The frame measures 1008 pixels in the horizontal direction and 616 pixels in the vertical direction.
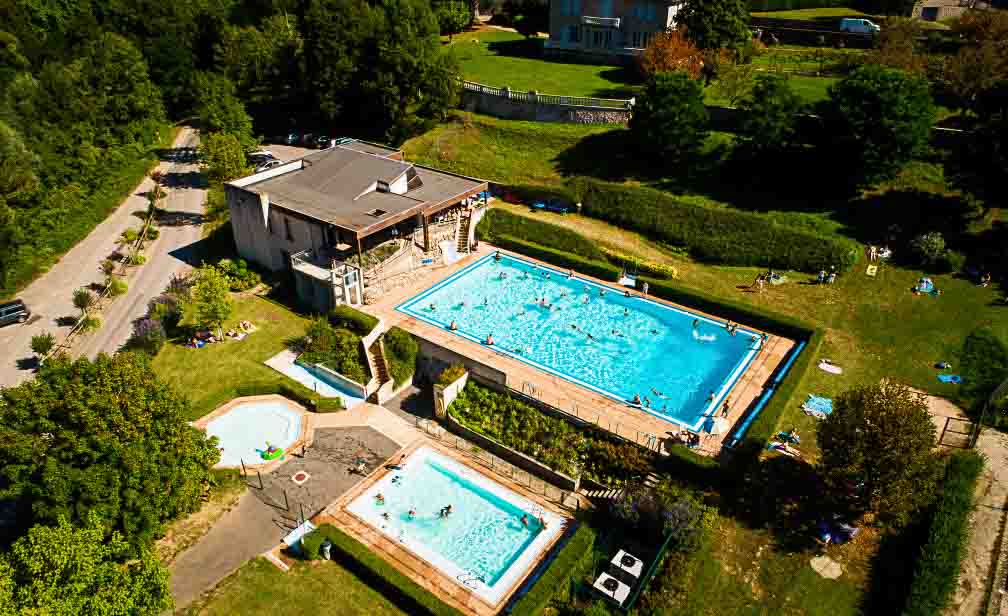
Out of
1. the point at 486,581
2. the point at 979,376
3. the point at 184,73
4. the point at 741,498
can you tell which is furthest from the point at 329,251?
the point at 184,73

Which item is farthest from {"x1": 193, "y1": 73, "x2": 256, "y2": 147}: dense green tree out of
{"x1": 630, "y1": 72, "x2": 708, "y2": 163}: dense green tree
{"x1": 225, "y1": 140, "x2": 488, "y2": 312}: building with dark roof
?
{"x1": 630, "y1": 72, "x2": 708, "y2": 163}: dense green tree

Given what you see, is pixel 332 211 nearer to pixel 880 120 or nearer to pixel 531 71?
pixel 880 120

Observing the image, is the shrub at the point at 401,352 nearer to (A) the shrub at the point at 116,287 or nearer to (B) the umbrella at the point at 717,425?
(B) the umbrella at the point at 717,425

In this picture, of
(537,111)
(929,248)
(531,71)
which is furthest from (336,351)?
(531,71)

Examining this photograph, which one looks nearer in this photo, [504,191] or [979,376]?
[979,376]

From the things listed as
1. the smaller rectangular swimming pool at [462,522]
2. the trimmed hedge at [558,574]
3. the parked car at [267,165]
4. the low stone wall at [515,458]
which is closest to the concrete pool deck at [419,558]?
the smaller rectangular swimming pool at [462,522]

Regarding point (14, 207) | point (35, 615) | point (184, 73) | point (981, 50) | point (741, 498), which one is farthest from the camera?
point (184, 73)

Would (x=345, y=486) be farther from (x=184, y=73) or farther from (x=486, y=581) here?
(x=184, y=73)
